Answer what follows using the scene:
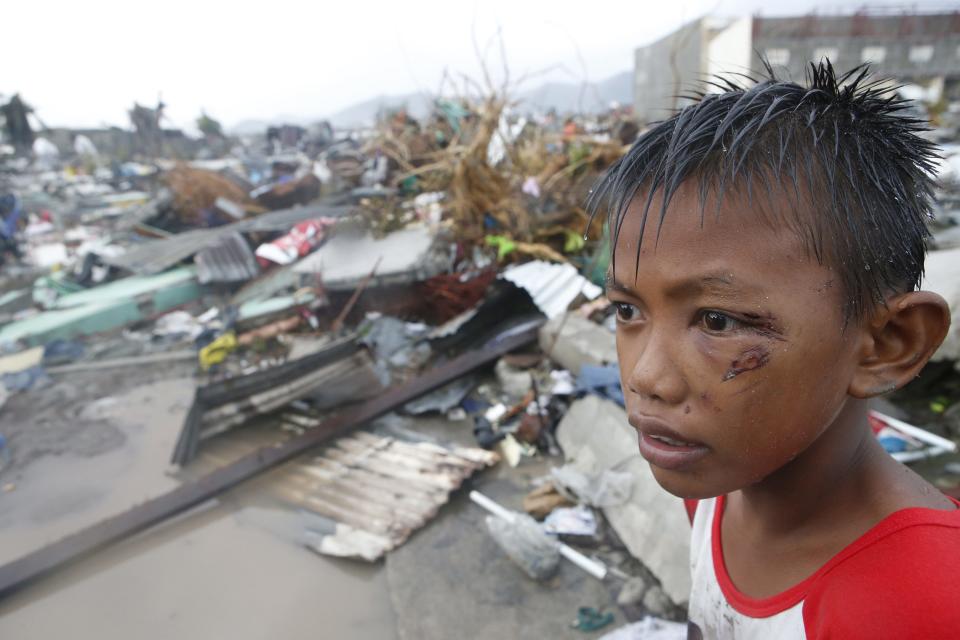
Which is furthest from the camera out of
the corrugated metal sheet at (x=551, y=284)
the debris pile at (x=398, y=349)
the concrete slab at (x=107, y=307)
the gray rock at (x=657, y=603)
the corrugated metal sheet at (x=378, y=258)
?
the concrete slab at (x=107, y=307)

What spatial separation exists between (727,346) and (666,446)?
19 cm

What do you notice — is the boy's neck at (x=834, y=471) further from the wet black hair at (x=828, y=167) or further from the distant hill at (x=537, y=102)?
the distant hill at (x=537, y=102)

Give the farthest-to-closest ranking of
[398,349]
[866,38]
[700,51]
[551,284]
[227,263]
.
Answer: [700,51] → [866,38] → [227,263] → [551,284] → [398,349]

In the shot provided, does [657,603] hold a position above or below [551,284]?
below

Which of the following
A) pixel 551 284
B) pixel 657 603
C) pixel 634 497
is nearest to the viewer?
pixel 657 603

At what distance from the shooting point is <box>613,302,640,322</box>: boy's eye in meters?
0.87

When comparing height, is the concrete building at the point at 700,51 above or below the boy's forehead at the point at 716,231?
below

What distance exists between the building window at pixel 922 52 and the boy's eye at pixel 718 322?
1404 inches

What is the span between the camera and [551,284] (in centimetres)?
549

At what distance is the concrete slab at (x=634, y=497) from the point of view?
97.4 inches

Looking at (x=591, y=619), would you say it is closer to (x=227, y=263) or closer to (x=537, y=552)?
(x=537, y=552)

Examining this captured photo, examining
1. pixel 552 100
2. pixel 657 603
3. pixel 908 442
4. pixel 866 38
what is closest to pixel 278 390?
pixel 657 603

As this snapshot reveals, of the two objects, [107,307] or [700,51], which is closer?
[107,307]

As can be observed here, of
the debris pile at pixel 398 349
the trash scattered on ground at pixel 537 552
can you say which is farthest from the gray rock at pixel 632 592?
the trash scattered on ground at pixel 537 552
